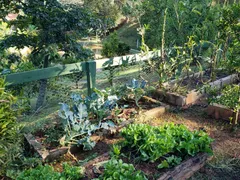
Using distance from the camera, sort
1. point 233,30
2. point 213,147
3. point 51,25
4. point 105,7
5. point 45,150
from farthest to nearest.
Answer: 1. point 105,7
2. point 51,25
3. point 233,30
4. point 213,147
5. point 45,150

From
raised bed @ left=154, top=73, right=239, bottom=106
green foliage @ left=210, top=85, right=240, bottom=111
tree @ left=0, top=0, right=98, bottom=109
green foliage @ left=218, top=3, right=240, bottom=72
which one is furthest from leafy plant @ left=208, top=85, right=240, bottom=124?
tree @ left=0, top=0, right=98, bottom=109

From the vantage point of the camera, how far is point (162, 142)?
2980 mm

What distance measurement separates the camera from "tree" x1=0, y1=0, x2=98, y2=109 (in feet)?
14.8

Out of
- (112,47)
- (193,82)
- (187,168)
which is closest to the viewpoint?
(187,168)

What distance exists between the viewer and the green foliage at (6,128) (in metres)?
2.87

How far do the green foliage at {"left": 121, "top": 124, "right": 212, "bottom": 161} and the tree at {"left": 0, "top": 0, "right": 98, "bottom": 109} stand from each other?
2242mm

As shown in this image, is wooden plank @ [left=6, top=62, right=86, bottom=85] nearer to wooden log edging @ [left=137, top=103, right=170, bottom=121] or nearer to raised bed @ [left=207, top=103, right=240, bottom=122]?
wooden log edging @ [left=137, top=103, right=170, bottom=121]

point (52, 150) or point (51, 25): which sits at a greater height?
point (51, 25)

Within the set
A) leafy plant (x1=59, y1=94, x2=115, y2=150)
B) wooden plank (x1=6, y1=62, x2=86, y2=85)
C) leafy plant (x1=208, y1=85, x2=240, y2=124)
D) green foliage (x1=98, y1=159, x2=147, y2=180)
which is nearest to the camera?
green foliage (x1=98, y1=159, x2=147, y2=180)

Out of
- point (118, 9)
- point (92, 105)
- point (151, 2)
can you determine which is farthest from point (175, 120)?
point (118, 9)

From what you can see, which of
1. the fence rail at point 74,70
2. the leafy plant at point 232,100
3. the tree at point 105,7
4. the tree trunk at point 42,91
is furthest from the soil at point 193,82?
the tree at point 105,7

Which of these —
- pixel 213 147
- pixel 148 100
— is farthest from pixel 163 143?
pixel 148 100

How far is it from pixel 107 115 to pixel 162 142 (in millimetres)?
1304

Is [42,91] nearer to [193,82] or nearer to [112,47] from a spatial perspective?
[193,82]
